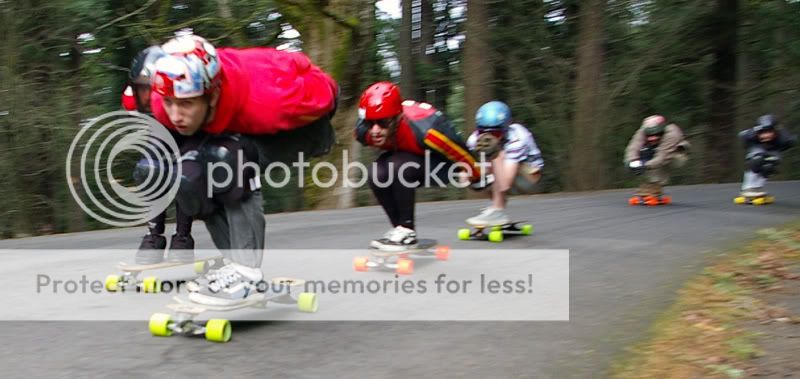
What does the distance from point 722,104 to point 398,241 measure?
18.3m

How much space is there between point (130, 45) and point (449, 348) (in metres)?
15.5

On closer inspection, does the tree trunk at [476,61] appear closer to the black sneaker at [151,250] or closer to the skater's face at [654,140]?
the skater's face at [654,140]

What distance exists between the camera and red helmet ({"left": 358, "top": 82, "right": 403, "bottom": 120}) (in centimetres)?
591

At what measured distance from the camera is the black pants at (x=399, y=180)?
20.5ft

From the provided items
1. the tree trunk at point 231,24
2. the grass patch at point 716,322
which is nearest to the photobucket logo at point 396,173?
Answer: the grass patch at point 716,322

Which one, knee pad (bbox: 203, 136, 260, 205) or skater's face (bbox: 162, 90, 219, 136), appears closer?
skater's face (bbox: 162, 90, 219, 136)

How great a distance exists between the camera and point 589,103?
696 inches

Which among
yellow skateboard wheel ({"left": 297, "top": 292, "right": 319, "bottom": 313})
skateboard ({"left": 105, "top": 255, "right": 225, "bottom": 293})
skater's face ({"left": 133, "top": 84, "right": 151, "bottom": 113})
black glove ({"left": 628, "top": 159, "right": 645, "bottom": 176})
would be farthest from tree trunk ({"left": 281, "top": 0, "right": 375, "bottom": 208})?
yellow skateboard wheel ({"left": 297, "top": 292, "right": 319, "bottom": 313})

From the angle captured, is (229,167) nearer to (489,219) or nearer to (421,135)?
(421,135)

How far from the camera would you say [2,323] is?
4605 mm

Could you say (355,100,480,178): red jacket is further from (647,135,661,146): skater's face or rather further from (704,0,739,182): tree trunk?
(704,0,739,182): tree trunk

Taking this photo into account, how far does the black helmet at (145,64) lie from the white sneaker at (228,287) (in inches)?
46.5

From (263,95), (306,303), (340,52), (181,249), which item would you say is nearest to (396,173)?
(306,303)

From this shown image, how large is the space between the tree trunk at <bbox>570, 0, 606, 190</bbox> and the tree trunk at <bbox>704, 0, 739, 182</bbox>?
538 cm
